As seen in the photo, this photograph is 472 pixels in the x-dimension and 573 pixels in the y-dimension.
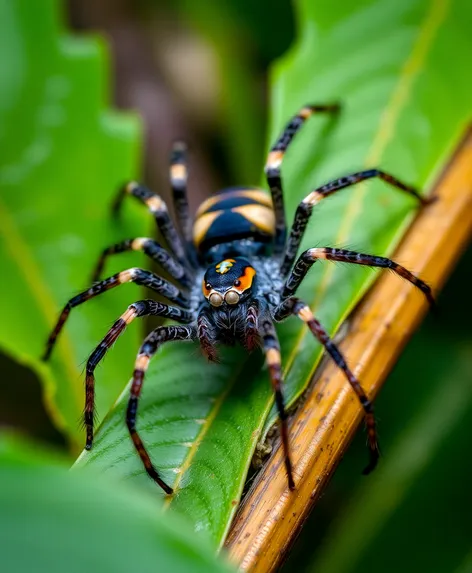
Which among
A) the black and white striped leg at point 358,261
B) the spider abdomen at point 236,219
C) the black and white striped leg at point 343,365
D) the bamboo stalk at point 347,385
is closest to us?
the bamboo stalk at point 347,385

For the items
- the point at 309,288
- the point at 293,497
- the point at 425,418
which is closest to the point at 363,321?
the point at 309,288

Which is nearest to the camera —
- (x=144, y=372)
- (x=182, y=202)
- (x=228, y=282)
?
(x=144, y=372)

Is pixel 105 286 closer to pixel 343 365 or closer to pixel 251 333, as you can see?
pixel 251 333

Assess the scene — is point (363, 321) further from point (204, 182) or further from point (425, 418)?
point (204, 182)

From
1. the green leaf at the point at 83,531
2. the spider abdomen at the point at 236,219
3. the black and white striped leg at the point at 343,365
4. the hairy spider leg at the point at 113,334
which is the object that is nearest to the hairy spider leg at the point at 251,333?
the black and white striped leg at the point at 343,365

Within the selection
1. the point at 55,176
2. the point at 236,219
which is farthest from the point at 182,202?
the point at 55,176

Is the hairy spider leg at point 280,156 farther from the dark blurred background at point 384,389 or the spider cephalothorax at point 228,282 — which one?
the dark blurred background at point 384,389

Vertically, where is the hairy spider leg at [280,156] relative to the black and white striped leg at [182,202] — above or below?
above
